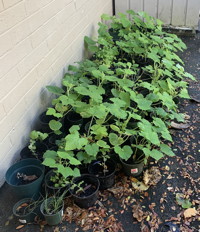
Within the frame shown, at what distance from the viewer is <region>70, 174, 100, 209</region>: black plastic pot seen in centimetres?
192

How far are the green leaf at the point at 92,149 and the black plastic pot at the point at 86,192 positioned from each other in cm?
21

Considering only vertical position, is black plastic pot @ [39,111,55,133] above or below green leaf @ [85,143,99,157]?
below

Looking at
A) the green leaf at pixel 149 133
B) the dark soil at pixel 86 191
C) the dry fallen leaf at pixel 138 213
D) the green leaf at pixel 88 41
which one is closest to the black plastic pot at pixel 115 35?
the green leaf at pixel 88 41

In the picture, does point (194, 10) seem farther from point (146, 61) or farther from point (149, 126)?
point (149, 126)

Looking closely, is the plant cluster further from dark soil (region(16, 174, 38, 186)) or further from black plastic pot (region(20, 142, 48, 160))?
dark soil (region(16, 174, 38, 186))

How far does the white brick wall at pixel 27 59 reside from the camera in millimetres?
1979

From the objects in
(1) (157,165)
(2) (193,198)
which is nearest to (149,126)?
(1) (157,165)

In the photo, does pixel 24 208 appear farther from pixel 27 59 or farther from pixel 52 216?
pixel 27 59

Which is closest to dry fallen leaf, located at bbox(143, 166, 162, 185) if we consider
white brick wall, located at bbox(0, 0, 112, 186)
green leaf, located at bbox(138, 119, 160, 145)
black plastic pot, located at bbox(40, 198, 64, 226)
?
green leaf, located at bbox(138, 119, 160, 145)

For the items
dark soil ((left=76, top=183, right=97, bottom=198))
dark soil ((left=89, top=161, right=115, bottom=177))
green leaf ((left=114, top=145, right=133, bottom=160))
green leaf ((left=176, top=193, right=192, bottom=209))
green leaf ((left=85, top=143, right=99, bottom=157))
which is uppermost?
green leaf ((left=85, top=143, right=99, bottom=157))

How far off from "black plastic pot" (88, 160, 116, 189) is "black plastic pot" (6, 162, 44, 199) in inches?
16.5

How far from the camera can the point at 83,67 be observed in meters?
2.95

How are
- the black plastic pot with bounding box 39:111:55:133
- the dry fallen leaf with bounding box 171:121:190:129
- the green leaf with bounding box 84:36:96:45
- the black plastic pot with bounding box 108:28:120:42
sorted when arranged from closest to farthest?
1. the black plastic pot with bounding box 39:111:55:133
2. the dry fallen leaf with bounding box 171:121:190:129
3. the green leaf with bounding box 84:36:96:45
4. the black plastic pot with bounding box 108:28:120:42

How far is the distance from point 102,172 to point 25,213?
26.1 inches
